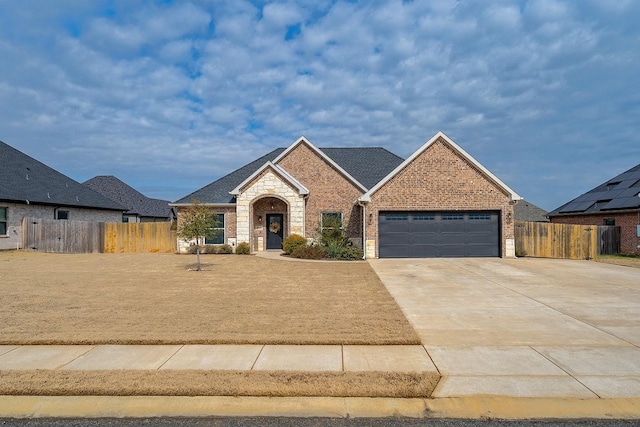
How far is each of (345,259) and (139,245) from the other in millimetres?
14454

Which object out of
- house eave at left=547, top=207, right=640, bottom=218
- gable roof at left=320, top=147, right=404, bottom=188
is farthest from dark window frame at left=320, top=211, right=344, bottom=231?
house eave at left=547, top=207, right=640, bottom=218

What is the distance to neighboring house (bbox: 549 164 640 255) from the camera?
2472cm

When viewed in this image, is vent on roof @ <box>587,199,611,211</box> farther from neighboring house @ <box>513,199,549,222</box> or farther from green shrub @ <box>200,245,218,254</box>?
green shrub @ <box>200,245,218,254</box>

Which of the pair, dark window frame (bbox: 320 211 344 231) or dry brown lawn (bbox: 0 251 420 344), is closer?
dry brown lawn (bbox: 0 251 420 344)

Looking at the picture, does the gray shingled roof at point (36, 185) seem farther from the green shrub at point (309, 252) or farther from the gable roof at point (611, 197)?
the gable roof at point (611, 197)

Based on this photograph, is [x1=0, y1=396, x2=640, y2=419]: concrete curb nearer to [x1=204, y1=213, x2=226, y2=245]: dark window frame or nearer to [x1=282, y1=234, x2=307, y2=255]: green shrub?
[x1=282, y1=234, x2=307, y2=255]: green shrub

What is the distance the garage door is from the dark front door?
7.21 meters

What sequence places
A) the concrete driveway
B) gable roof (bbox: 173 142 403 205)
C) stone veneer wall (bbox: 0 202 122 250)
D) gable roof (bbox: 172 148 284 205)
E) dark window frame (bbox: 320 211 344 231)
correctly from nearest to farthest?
the concrete driveway < dark window frame (bbox: 320 211 344 231) < stone veneer wall (bbox: 0 202 122 250) < gable roof (bbox: 172 148 284 205) < gable roof (bbox: 173 142 403 205)

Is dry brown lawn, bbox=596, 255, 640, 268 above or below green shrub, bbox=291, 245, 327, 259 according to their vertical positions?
below

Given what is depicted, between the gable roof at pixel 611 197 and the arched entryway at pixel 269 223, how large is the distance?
22.0 meters

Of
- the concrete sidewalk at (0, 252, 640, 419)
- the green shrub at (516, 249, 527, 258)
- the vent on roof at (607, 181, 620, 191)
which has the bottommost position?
the concrete sidewalk at (0, 252, 640, 419)

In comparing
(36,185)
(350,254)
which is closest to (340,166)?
(350,254)

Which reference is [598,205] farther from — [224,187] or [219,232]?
[219,232]

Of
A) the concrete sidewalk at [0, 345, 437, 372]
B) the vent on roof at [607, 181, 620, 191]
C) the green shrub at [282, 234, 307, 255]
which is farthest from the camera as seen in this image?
the vent on roof at [607, 181, 620, 191]
